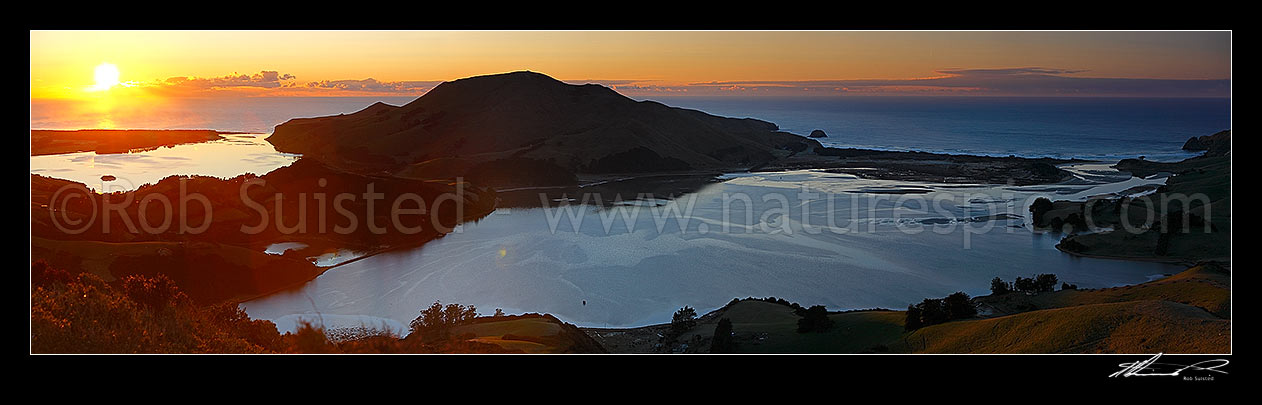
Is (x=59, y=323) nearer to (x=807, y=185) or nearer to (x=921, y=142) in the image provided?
(x=807, y=185)

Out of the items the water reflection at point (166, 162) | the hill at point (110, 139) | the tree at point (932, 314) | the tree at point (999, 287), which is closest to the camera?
the tree at point (932, 314)

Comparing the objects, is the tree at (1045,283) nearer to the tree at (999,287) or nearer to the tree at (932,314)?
the tree at (999,287)

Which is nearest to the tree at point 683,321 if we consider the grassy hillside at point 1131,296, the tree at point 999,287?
the grassy hillside at point 1131,296

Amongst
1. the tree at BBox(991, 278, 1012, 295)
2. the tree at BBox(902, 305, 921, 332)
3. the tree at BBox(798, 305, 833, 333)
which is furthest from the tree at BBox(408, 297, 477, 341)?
the tree at BBox(991, 278, 1012, 295)

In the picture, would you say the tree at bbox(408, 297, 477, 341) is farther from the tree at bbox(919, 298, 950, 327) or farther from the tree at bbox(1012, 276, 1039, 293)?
the tree at bbox(1012, 276, 1039, 293)
